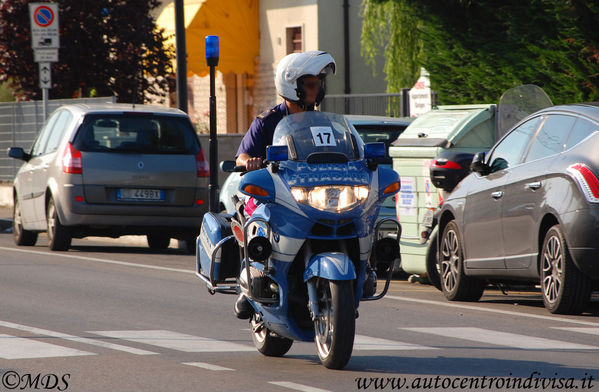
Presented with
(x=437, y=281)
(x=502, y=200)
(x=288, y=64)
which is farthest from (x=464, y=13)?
(x=288, y=64)

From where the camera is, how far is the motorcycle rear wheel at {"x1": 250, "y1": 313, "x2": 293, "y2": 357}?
335 inches

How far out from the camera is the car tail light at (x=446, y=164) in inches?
523

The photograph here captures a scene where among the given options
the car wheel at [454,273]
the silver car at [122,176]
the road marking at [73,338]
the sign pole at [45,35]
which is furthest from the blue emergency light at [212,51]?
the sign pole at [45,35]

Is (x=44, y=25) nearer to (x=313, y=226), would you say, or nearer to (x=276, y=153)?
(x=276, y=153)

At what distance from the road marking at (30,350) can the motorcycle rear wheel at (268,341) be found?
1034 mm

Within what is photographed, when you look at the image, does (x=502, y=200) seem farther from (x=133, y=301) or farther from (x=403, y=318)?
(x=133, y=301)

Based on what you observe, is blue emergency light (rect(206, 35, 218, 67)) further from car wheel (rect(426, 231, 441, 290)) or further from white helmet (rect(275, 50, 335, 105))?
white helmet (rect(275, 50, 335, 105))

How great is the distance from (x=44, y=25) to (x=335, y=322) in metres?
16.8

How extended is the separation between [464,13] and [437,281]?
848cm

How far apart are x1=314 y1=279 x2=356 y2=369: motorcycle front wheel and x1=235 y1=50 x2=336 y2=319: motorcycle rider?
0.74 meters

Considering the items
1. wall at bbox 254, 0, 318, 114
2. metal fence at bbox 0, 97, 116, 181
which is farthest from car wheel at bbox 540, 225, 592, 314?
wall at bbox 254, 0, 318, 114

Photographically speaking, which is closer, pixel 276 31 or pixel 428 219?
pixel 428 219

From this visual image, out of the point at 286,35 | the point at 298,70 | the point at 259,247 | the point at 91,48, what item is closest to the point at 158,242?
the point at 298,70

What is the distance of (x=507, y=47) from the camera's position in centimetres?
2028
